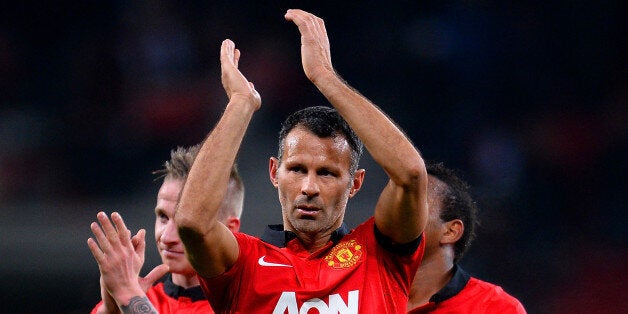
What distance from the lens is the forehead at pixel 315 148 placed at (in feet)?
9.74

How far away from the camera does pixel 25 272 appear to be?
6324 mm

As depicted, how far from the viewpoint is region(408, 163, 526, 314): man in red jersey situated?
3.83 metres

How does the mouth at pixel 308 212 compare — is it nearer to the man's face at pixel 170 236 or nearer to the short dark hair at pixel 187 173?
the man's face at pixel 170 236

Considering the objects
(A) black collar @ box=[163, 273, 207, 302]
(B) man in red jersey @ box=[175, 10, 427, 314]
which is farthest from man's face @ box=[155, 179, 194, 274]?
(B) man in red jersey @ box=[175, 10, 427, 314]

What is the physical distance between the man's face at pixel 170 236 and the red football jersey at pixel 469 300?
1156 millimetres

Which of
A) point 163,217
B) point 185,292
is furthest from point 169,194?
point 185,292

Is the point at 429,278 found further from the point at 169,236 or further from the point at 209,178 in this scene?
the point at 209,178

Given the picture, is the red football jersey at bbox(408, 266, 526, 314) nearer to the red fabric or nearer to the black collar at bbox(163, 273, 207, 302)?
the red fabric

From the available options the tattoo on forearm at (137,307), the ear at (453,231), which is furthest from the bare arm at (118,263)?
the ear at (453,231)

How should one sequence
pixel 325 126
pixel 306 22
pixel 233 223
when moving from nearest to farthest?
pixel 325 126
pixel 306 22
pixel 233 223

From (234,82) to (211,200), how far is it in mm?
522

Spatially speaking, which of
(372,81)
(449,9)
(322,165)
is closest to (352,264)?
(322,165)

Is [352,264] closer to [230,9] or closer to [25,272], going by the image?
[25,272]

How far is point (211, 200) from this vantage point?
268 cm
